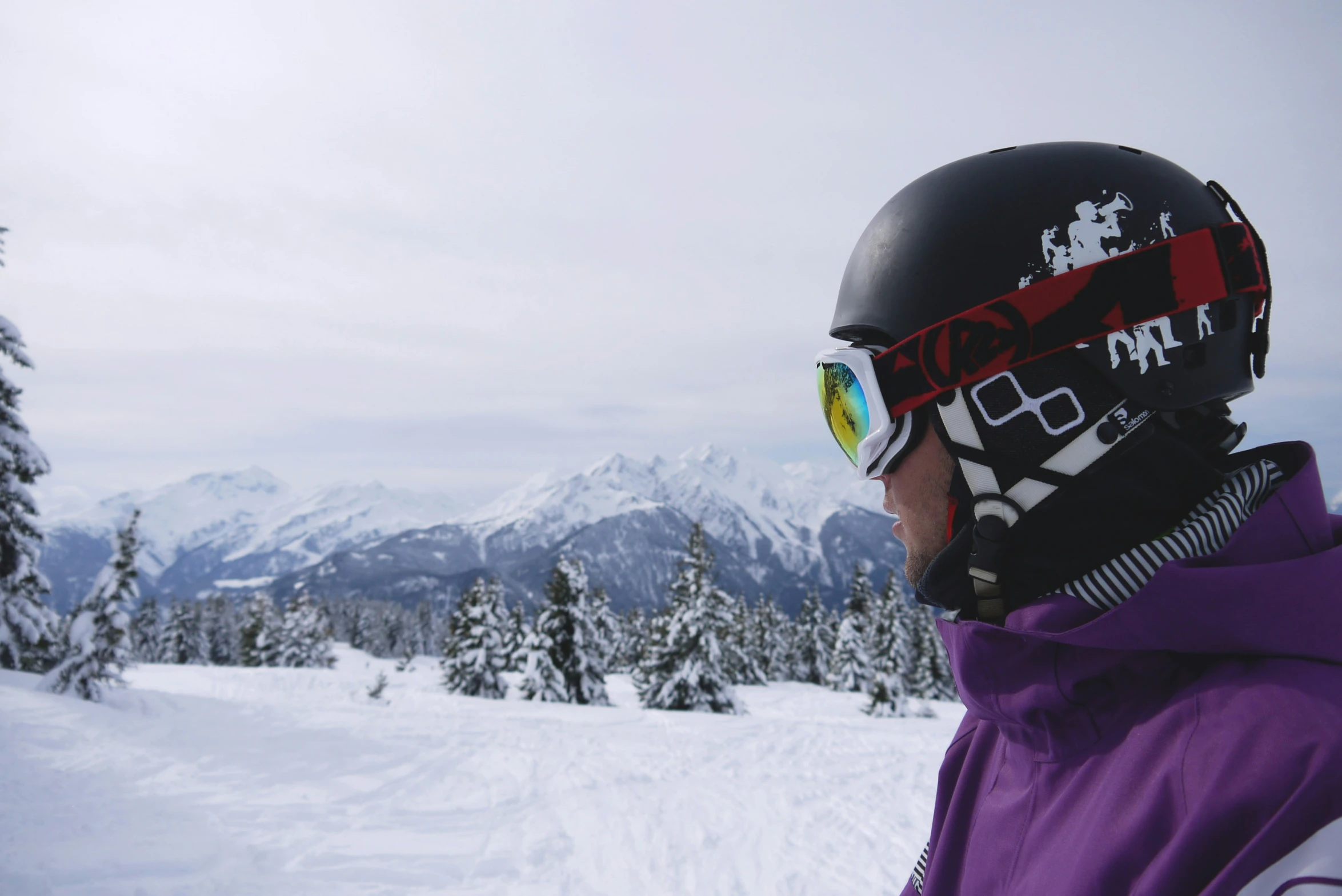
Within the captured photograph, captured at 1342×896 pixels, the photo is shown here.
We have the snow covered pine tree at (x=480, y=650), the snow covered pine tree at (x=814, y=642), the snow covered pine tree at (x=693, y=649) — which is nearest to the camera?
the snow covered pine tree at (x=693, y=649)

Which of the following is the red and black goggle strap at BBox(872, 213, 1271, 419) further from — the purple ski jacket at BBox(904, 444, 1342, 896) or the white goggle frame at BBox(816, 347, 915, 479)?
the purple ski jacket at BBox(904, 444, 1342, 896)

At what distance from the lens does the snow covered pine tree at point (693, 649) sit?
2684cm

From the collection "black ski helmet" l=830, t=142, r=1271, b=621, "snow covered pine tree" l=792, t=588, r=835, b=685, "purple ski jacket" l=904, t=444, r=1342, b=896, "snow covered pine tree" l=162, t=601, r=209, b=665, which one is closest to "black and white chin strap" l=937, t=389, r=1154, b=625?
"black ski helmet" l=830, t=142, r=1271, b=621

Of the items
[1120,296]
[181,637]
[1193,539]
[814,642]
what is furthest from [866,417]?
[181,637]

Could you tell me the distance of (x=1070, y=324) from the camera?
5.07ft

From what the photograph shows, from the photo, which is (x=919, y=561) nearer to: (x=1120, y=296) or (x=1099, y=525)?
(x=1099, y=525)

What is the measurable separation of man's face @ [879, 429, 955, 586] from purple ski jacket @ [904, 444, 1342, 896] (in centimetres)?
31

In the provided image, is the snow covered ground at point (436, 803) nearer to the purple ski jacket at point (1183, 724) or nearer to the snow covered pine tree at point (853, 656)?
the purple ski jacket at point (1183, 724)

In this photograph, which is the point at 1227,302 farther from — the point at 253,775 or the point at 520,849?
the point at 253,775

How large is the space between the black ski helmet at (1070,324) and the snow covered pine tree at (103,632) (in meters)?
23.7

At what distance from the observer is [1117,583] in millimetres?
1265

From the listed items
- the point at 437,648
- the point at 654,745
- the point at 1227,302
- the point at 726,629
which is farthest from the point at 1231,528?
the point at 437,648

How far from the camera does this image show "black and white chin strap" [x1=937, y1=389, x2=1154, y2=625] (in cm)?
150

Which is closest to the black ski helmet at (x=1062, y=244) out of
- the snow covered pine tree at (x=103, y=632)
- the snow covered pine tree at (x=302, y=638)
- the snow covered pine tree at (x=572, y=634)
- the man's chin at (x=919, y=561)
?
the man's chin at (x=919, y=561)
